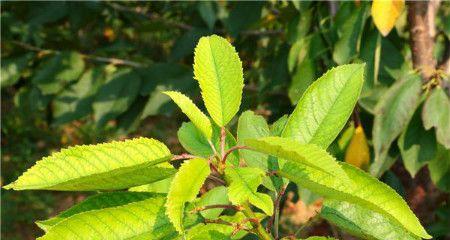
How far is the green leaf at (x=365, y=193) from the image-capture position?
63 centimetres

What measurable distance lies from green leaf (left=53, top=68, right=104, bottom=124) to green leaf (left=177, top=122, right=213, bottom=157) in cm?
146

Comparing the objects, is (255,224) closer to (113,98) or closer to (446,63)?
(446,63)

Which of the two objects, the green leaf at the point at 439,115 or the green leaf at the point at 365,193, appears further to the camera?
the green leaf at the point at 439,115

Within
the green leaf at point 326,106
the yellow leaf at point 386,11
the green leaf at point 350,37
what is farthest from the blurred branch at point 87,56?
the green leaf at point 326,106

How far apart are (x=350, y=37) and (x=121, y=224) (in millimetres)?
1051

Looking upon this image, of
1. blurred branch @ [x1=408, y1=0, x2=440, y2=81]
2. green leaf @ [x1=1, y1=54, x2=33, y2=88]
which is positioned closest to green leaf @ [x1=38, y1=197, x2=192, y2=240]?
blurred branch @ [x1=408, y1=0, x2=440, y2=81]

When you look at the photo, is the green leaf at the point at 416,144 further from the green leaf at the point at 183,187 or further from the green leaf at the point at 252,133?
the green leaf at the point at 183,187

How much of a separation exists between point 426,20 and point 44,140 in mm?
4333

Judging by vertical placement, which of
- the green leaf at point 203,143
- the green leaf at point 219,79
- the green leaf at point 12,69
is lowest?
the green leaf at point 203,143

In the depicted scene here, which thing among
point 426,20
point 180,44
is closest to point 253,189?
point 426,20

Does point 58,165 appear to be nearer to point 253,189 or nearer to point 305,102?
point 253,189

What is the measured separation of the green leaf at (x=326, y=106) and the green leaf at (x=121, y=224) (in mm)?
177

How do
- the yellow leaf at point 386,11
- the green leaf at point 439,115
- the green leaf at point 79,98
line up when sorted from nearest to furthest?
the yellow leaf at point 386,11
the green leaf at point 439,115
the green leaf at point 79,98

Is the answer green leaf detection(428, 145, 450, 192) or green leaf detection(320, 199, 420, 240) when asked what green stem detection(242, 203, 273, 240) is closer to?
green leaf detection(320, 199, 420, 240)
